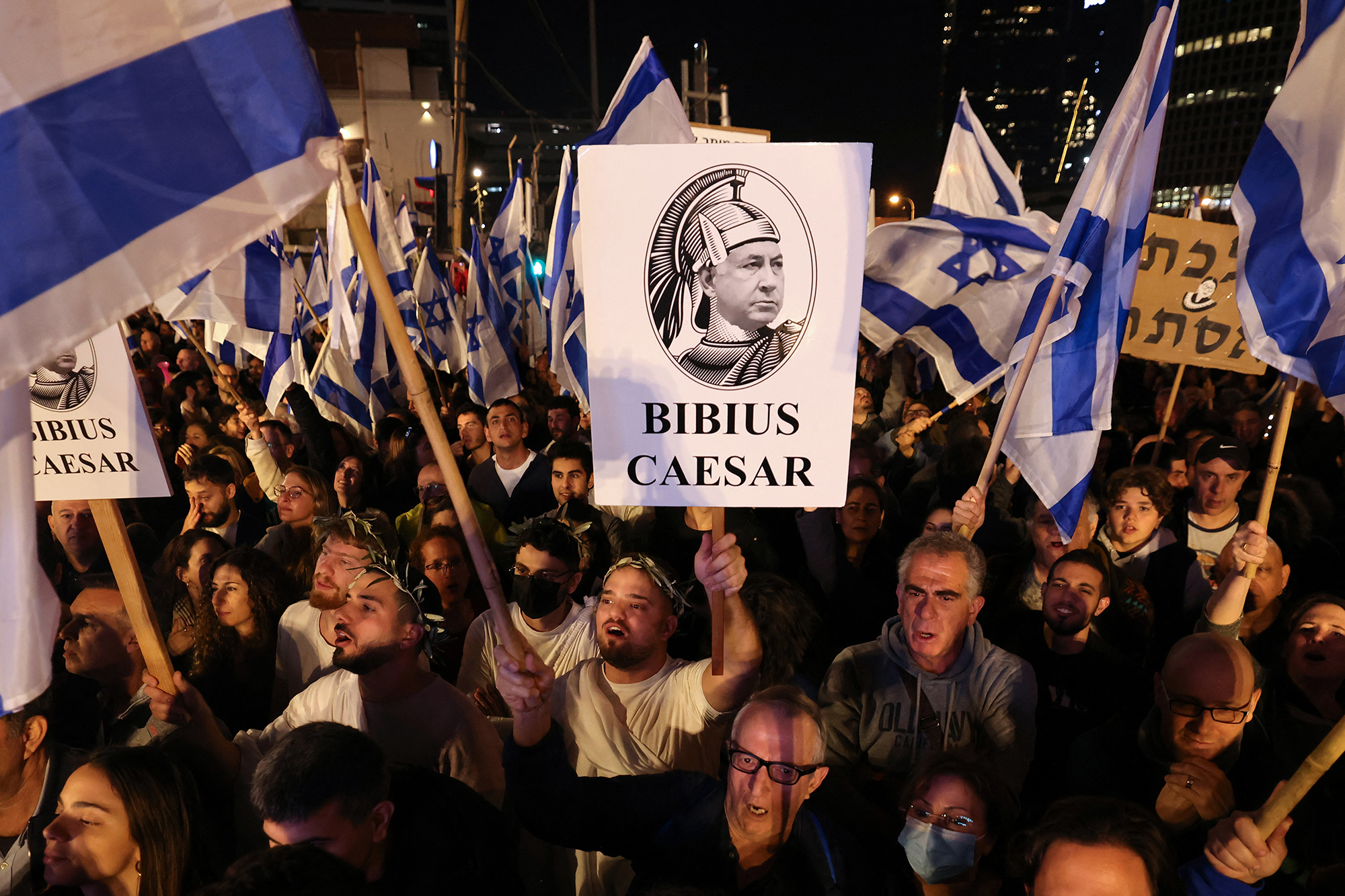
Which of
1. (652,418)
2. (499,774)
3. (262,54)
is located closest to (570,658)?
(499,774)

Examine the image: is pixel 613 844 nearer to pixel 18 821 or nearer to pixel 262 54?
pixel 18 821

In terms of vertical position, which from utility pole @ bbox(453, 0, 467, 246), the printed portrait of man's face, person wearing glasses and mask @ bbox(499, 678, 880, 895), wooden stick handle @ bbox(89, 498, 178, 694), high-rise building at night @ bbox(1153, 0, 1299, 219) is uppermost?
high-rise building at night @ bbox(1153, 0, 1299, 219)

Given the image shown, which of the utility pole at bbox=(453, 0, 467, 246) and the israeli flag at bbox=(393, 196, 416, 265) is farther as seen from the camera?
the israeli flag at bbox=(393, 196, 416, 265)

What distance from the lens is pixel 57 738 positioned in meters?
2.73

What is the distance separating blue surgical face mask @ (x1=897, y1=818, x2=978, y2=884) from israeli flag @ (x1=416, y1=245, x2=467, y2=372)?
27.0ft

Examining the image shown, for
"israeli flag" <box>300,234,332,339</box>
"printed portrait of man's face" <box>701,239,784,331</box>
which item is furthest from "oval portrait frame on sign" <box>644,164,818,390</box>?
"israeli flag" <box>300,234,332,339</box>

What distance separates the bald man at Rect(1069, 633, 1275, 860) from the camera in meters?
2.30

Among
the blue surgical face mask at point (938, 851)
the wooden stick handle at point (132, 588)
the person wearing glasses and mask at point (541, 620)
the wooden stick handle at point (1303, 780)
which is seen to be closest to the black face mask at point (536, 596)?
the person wearing glasses and mask at point (541, 620)

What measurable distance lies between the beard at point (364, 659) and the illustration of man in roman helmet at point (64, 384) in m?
1.19

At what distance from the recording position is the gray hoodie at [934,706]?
2.75m

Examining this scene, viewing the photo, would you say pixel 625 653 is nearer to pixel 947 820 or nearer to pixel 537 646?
pixel 537 646

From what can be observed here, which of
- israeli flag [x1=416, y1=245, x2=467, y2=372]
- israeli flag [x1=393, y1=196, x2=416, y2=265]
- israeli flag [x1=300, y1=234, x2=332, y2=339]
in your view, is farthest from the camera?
israeli flag [x1=393, y1=196, x2=416, y2=265]

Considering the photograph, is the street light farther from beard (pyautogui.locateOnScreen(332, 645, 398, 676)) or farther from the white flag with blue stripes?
beard (pyautogui.locateOnScreen(332, 645, 398, 676))

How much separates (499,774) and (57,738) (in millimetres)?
1439
